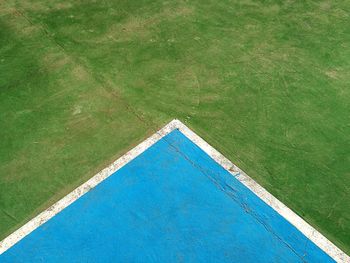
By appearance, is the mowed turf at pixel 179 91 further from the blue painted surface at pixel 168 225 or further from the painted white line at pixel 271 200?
the blue painted surface at pixel 168 225

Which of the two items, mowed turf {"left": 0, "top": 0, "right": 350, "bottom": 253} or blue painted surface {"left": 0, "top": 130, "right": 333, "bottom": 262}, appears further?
mowed turf {"left": 0, "top": 0, "right": 350, "bottom": 253}

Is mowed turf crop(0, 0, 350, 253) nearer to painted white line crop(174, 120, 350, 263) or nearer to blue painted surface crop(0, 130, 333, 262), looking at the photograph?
painted white line crop(174, 120, 350, 263)

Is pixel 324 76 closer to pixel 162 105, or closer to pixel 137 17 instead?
pixel 162 105

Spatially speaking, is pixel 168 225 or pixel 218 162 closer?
pixel 168 225

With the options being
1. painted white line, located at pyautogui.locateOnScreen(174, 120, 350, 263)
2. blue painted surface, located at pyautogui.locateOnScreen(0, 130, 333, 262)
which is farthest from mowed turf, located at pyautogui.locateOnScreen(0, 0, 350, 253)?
blue painted surface, located at pyautogui.locateOnScreen(0, 130, 333, 262)

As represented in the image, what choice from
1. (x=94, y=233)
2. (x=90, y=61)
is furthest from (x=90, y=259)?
(x=90, y=61)

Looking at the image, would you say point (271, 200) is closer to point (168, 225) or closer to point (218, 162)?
point (218, 162)

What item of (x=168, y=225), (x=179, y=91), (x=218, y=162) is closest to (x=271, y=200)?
(x=218, y=162)
